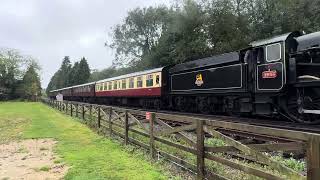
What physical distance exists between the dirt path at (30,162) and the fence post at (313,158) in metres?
5.15

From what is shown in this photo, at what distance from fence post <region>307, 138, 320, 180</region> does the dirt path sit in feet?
16.9

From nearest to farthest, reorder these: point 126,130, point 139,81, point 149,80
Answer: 1. point 126,130
2. point 149,80
3. point 139,81

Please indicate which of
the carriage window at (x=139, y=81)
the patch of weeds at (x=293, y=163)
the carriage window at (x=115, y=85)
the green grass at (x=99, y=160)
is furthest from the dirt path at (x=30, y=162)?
the carriage window at (x=115, y=85)

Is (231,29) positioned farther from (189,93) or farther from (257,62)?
(257,62)

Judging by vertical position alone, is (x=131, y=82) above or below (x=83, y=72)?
below

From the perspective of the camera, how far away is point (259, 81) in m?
16.2

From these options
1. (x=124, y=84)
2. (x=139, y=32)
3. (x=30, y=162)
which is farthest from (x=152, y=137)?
(x=139, y=32)

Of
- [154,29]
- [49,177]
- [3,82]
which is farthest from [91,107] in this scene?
[3,82]

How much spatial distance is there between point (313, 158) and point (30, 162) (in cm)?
A: 743

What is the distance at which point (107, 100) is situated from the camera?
4275 centimetres

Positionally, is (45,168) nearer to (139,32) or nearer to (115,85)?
(115,85)

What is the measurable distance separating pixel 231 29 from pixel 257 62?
110 feet

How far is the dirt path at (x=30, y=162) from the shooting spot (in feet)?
29.3

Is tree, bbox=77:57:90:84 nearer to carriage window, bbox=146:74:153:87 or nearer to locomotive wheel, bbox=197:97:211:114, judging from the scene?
carriage window, bbox=146:74:153:87
